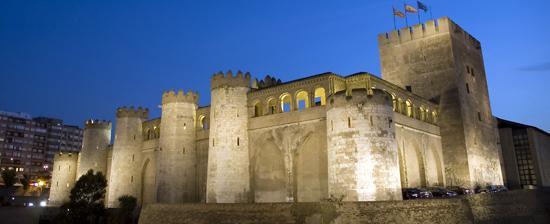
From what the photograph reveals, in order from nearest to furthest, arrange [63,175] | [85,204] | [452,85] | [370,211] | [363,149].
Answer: [370,211] → [363,149] → [85,204] → [452,85] → [63,175]

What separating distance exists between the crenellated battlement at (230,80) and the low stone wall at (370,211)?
35.8 ft

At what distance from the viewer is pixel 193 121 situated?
39.7 meters

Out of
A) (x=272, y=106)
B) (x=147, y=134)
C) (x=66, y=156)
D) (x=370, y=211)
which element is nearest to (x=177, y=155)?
(x=147, y=134)

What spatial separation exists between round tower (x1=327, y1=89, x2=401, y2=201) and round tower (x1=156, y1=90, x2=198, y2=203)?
16.2 metres

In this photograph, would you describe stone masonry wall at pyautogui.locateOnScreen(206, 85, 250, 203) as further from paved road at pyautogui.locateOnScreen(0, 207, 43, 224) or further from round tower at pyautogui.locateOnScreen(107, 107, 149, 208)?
paved road at pyautogui.locateOnScreen(0, 207, 43, 224)

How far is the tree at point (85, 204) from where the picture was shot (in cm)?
3250

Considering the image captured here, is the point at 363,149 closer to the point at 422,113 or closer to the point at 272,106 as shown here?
the point at 272,106

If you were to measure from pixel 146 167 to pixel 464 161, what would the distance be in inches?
1180

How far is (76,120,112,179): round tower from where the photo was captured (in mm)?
48812


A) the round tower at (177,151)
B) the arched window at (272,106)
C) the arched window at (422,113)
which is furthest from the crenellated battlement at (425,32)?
the round tower at (177,151)

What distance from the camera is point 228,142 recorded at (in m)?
33.2

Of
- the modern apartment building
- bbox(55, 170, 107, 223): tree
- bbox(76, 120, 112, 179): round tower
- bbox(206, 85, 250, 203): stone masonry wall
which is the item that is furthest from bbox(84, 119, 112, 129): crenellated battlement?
the modern apartment building

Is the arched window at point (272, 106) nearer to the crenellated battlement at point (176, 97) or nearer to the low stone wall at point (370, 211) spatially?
the crenellated battlement at point (176, 97)

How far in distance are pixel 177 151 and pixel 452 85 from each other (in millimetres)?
25838
